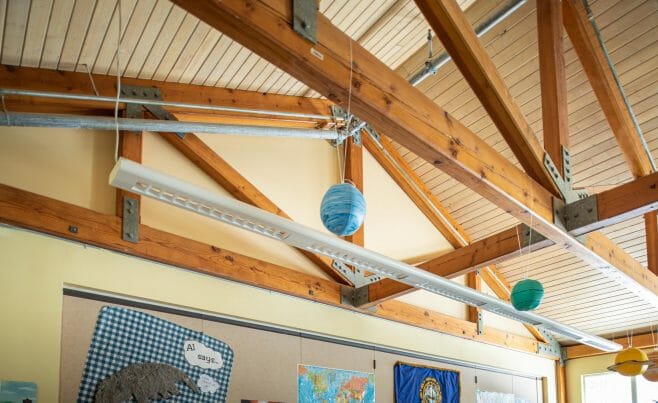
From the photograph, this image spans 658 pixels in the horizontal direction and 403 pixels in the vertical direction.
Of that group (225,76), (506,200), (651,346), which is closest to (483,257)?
(506,200)

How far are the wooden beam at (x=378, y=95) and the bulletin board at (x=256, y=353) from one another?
2647 mm

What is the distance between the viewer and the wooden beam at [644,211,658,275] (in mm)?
7117

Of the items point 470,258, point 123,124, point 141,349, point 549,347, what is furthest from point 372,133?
point 549,347

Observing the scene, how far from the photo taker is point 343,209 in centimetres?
381

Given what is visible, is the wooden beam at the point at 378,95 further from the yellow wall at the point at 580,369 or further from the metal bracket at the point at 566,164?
the yellow wall at the point at 580,369

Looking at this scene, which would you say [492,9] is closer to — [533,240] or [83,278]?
[533,240]

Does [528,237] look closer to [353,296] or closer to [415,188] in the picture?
[353,296]

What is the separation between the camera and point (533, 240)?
571 cm

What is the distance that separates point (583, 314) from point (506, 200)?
17.7 feet

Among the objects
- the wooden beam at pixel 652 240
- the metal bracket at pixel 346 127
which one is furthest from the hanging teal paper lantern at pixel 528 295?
the wooden beam at pixel 652 240

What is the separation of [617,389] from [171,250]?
22.4 feet

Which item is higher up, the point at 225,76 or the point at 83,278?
the point at 225,76

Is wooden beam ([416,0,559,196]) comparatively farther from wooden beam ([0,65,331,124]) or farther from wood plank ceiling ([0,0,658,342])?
wooden beam ([0,65,331,124])

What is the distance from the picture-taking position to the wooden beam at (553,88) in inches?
207
